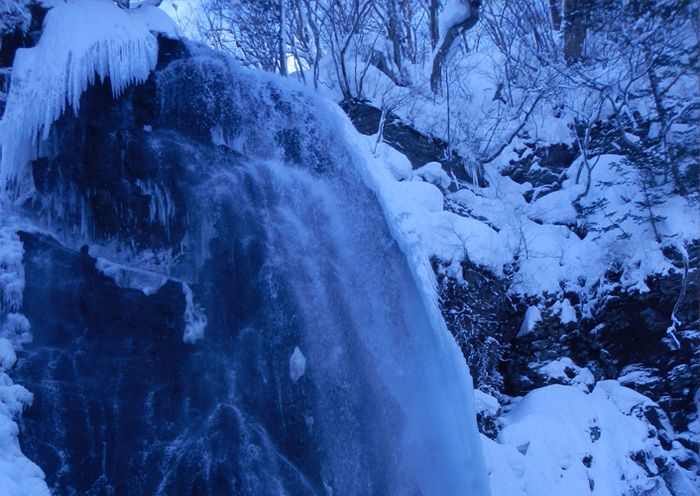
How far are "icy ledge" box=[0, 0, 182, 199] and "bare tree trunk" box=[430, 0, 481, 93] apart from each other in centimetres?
622

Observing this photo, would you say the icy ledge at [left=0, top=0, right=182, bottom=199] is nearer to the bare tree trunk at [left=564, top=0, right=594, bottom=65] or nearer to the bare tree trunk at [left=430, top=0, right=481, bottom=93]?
the bare tree trunk at [left=430, top=0, right=481, bottom=93]

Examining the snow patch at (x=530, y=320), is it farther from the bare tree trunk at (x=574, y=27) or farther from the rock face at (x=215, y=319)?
the bare tree trunk at (x=574, y=27)

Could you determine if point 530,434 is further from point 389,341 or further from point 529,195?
point 529,195

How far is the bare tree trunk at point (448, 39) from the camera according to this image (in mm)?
8984

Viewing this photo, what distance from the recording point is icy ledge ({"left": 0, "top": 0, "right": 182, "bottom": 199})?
3766 mm

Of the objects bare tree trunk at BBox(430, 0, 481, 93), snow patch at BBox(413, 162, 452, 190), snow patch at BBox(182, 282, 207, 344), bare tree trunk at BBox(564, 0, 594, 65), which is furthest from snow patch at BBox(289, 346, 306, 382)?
bare tree trunk at BBox(564, 0, 594, 65)

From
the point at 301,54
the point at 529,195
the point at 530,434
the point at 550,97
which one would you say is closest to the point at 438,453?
the point at 530,434

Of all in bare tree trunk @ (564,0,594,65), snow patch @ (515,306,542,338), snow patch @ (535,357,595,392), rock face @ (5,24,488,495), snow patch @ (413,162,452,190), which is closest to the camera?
rock face @ (5,24,488,495)

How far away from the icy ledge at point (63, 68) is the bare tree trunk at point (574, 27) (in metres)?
8.06

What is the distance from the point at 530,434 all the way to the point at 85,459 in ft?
13.1

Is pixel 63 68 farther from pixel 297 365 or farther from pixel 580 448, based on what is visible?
pixel 580 448

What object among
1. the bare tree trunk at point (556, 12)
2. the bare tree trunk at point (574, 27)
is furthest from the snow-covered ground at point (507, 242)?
the bare tree trunk at point (556, 12)

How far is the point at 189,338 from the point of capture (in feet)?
13.1

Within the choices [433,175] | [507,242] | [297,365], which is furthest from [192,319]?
[433,175]
